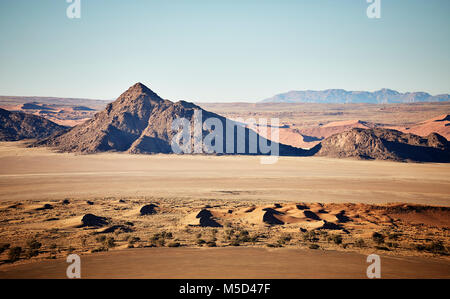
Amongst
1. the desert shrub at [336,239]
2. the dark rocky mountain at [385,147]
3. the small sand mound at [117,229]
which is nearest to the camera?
the desert shrub at [336,239]

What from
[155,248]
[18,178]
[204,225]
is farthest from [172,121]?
[155,248]

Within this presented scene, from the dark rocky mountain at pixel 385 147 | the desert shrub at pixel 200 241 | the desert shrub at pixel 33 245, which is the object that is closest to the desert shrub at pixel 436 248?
the desert shrub at pixel 200 241

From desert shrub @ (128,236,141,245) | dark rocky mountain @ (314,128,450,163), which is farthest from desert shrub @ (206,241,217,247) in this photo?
dark rocky mountain @ (314,128,450,163)

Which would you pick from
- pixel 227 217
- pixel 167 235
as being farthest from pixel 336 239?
pixel 167 235

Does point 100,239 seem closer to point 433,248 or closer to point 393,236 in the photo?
point 393,236

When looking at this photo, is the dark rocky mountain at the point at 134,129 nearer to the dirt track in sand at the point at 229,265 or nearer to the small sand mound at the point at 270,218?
the small sand mound at the point at 270,218
